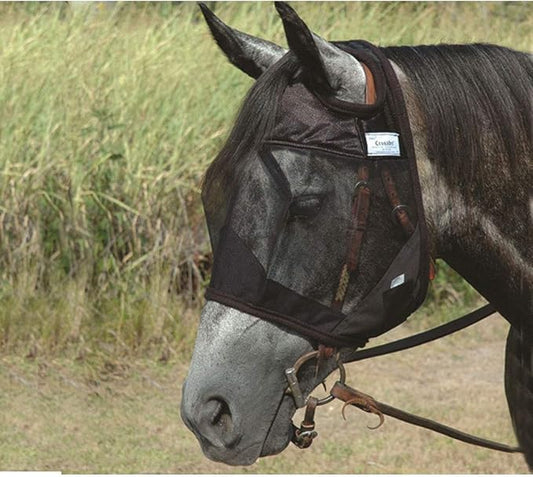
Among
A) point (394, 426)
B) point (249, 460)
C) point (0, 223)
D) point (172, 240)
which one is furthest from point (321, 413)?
point (249, 460)

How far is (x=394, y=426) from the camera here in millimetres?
5398

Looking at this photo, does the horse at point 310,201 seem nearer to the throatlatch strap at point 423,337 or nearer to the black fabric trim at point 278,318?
the black fabric trim at point 278,318

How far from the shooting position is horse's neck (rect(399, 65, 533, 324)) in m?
2.25

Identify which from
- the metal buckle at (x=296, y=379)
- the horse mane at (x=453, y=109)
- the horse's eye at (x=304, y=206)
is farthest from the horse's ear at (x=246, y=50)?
the metal buckle at (x=296, y=379)

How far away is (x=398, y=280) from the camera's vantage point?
2.21 meters

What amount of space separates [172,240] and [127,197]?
1.22 ft

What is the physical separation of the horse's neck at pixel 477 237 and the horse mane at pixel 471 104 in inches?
1.3

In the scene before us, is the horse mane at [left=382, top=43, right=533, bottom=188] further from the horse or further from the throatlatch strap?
the throatlatch strap

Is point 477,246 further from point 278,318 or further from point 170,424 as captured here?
point 170,424

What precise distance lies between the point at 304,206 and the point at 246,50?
0.44m

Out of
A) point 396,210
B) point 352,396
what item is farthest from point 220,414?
point 396,210

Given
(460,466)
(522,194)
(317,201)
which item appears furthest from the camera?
(460,466)

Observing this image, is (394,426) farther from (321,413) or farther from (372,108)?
(372,108)

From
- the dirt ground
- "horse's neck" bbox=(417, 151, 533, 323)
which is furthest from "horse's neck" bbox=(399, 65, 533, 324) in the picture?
the dirt ground
